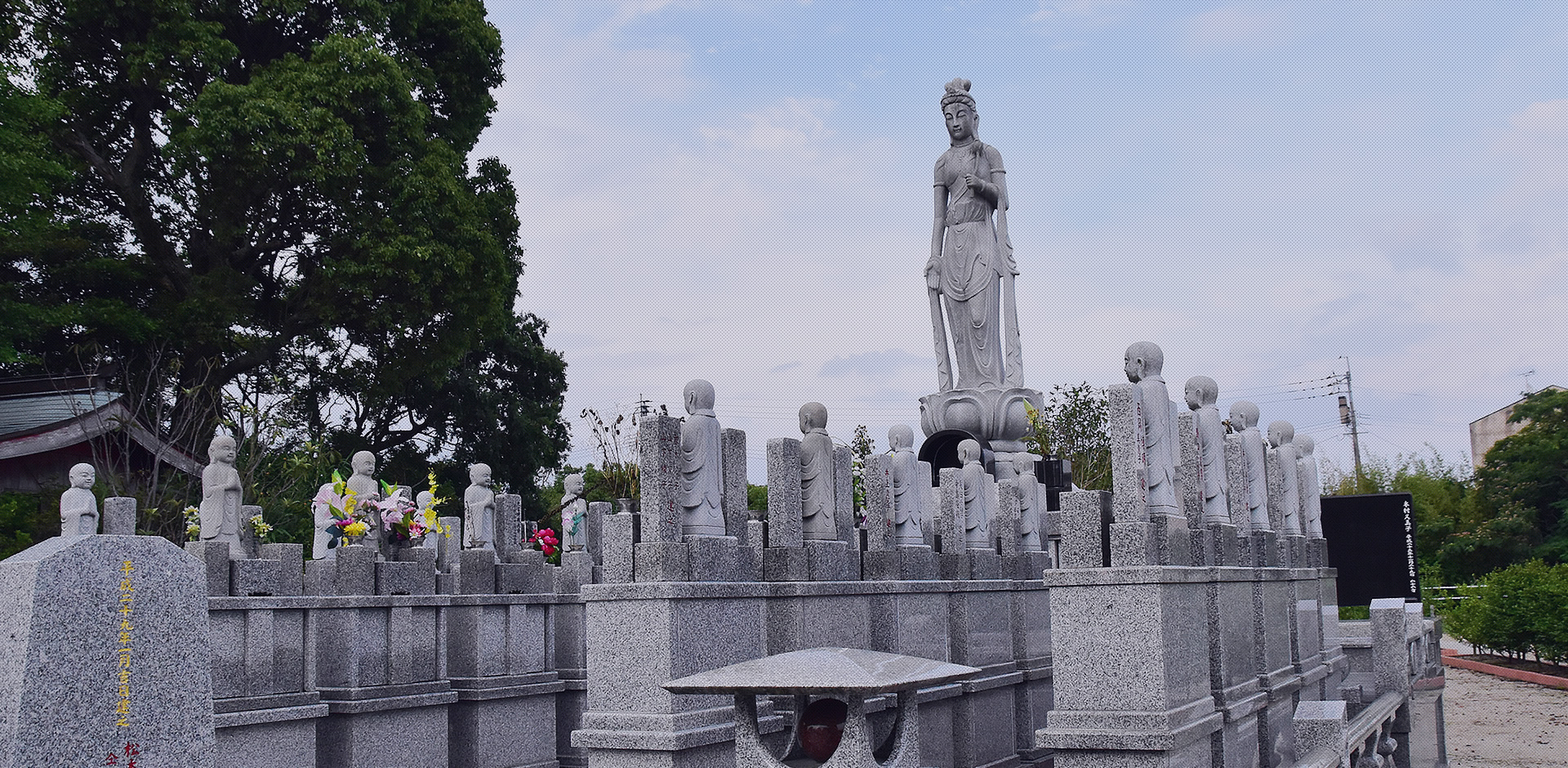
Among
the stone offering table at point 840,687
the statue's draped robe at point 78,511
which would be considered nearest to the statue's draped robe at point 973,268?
the statue's draped robe at point 78,511

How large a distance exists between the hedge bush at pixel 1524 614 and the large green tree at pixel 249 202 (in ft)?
59.1

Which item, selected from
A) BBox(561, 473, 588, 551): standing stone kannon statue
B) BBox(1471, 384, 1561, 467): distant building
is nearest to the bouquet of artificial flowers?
BBox(561, 473, 588, 551): standing stone kannon statue

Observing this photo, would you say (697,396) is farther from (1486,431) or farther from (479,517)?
(1486,431)

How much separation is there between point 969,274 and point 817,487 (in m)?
10.3

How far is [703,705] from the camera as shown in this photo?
750 cm

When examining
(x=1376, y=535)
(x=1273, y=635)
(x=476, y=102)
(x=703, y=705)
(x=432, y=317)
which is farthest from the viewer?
(x=476, y=102)

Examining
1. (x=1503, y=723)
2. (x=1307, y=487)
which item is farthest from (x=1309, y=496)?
(x=1503, y=723)

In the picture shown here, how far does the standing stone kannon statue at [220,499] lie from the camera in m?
9.99

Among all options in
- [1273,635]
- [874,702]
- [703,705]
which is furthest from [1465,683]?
[703,705]

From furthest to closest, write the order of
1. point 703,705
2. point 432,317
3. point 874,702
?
point 432,317
point 874,702
point 703,705

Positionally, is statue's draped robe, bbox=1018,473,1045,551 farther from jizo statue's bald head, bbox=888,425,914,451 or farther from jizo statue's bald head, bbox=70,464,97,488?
jizo statue's bald head, bbox=70,464,97,488

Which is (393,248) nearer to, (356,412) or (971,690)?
(356,412)

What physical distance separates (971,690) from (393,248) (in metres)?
13.6

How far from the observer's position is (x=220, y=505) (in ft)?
32.9
